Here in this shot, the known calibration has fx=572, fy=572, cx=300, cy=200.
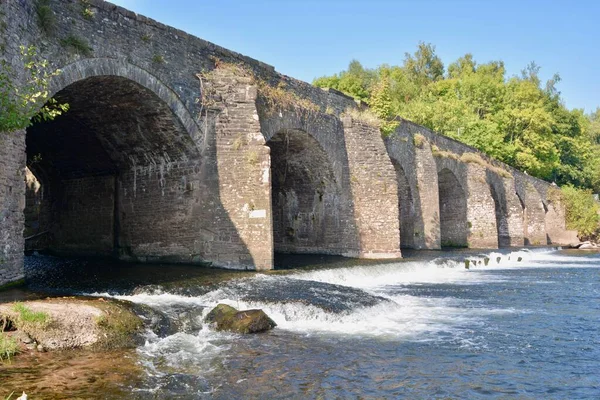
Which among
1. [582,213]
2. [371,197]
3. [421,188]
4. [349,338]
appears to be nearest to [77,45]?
[349,338]

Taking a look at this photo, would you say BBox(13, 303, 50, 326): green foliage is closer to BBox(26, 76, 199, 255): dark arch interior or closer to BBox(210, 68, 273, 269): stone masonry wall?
BBox(26, 76, 199, 255): dark arch interior

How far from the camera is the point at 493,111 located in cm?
5041

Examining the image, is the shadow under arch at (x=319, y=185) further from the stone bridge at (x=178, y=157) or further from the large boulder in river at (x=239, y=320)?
the large boulder in river at (x=239, y=320)

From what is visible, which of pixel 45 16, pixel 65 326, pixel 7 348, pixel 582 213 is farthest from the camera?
pixel 582 213

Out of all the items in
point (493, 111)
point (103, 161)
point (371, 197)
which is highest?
point (493, 111)

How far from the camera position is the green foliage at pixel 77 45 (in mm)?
12398

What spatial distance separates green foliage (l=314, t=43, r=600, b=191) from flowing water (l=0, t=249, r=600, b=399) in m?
19.0

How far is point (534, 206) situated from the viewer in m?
42.4

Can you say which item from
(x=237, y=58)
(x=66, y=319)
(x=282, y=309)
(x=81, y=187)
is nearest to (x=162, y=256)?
(x=81, y=187)

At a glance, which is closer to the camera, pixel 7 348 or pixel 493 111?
pixel 7 348

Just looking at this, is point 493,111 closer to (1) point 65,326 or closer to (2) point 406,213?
(2) point 406,213

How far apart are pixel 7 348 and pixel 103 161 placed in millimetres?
11737

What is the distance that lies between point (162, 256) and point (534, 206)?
1318 inches

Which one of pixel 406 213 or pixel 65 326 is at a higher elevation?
pixel 406 213
